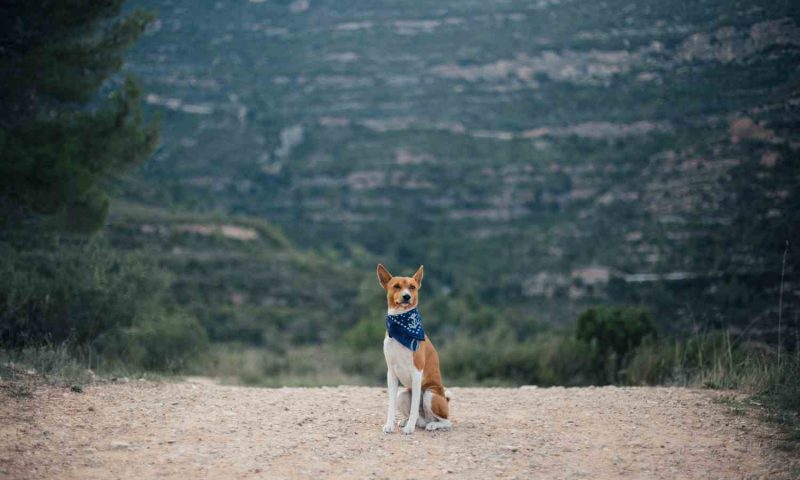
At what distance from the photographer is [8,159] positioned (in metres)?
12.1

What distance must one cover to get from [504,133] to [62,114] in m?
37.4

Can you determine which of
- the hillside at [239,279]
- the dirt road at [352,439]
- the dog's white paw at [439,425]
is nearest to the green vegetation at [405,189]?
the hillside at [239,279]

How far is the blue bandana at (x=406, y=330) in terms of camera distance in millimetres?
6645

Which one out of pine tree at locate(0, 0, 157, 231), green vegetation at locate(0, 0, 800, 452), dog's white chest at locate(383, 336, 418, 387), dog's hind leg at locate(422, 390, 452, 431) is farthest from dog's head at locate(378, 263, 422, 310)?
pine tree at locate(0, 0, 157, 231)

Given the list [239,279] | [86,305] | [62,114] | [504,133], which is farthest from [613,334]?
[504,133]

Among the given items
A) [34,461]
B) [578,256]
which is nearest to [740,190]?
[578,256]

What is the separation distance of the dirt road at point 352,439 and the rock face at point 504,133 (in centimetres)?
971

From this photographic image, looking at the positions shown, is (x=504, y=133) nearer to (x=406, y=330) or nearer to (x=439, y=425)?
(x=439, y=425)

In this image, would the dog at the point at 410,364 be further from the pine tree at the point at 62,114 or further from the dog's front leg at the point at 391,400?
the pine tree at the point at 62,114

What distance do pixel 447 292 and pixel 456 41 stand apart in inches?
1081

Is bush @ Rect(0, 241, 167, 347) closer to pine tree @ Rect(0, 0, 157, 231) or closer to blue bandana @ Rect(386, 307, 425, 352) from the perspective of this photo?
pine tree @ Rect(0, 0, 157, 231)

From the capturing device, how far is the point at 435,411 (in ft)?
23.0

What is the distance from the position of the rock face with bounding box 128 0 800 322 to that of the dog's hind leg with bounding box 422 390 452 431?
11119mm

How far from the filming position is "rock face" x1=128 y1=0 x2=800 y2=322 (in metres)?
22.0
